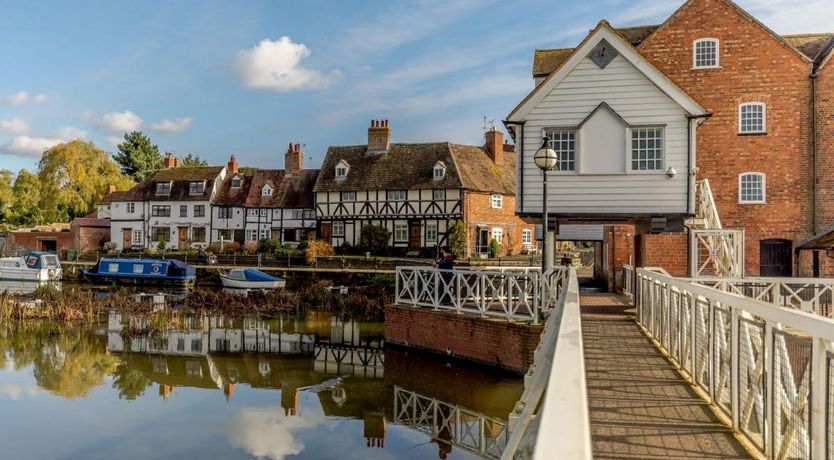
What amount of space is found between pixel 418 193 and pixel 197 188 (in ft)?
74.7

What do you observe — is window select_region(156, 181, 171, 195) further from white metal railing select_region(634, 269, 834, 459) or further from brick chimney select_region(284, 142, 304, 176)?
white metal railing select_region(634, 269, 834, 459)

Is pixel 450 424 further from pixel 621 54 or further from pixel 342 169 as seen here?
pixel 342 169

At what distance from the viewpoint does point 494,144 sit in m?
49.4

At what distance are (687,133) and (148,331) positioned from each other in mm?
18454

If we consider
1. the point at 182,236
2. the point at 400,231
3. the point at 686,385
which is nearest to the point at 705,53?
the point at 686,385

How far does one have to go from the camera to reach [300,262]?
137ft

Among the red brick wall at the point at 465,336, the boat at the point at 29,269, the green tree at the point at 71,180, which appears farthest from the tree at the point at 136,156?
the red brick wall at the point at 465,336

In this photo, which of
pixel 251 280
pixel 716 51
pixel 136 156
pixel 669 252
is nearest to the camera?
pixel 669 252

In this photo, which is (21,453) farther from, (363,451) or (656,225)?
(656,225)

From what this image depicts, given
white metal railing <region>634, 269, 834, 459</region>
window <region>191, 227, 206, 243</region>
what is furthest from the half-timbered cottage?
white metal railing <region>634, 269, 834, 459</region>

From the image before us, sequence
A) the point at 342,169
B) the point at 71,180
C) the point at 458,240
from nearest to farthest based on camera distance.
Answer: the point at 458,240
the point at 342,169
the point at 71,180

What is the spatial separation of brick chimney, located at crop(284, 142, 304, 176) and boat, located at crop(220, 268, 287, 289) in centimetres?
1841

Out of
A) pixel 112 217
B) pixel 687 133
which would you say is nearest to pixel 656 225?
pixel 687 133

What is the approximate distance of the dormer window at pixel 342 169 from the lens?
47.8 metres
